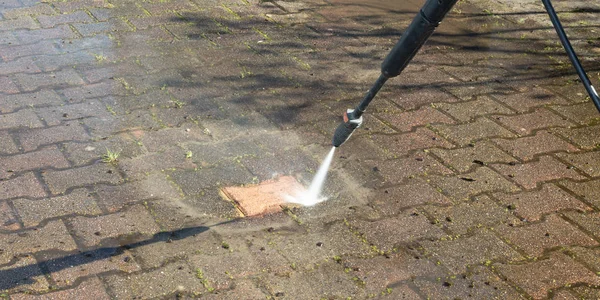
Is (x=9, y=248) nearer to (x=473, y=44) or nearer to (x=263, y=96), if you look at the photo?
(x=263, y=96)

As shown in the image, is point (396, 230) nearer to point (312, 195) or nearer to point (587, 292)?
point (312, 195)

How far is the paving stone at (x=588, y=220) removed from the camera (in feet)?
15.1

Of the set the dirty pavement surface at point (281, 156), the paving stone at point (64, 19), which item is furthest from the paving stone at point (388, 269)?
the paving stone at point (64, 19)

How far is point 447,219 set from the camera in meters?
4.54

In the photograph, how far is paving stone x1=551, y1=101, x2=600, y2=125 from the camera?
600 cm

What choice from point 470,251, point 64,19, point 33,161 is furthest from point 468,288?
point 64,19

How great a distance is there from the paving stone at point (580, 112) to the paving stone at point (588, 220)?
1385 mm

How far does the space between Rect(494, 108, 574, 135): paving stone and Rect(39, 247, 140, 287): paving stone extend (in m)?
3.02

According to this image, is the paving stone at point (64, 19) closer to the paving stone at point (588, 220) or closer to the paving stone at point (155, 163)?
the paving stone at point (155, 163)

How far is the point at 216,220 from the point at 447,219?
129cm

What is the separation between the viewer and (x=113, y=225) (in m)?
4.15

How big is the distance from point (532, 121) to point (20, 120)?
351 cm

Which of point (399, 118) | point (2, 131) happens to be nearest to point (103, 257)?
point (2, 131)

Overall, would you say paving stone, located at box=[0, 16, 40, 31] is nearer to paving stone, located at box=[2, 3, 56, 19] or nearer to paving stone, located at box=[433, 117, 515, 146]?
paving stone, located at box=[2, 3, 56, 19]
